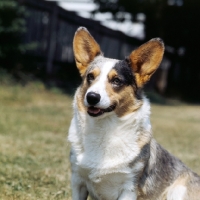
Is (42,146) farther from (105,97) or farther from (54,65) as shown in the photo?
(54,65)

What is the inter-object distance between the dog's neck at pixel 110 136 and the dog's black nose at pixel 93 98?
1.15 ft

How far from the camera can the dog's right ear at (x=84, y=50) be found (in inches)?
157

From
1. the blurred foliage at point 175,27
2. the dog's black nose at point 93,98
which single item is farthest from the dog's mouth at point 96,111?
the blurred foliage at point 175,27

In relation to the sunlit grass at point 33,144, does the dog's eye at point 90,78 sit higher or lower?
higher

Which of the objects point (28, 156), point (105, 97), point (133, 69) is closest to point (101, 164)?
point (105, 97)

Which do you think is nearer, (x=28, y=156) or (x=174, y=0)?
(x=28, y=156)

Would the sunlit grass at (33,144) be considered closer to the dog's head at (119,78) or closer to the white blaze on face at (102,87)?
the dog's head at (119,78)

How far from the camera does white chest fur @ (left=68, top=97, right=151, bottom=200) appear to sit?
3.61 meters

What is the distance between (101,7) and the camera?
22.1 meters

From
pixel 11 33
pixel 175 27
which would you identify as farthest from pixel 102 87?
pixel 175 27

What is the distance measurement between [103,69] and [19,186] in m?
1.77

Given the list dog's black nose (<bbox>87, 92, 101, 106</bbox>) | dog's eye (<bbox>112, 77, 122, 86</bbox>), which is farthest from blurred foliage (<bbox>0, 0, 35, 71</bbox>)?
dog's black nose (<bbox>87, 92, 101, 106</bbox>)

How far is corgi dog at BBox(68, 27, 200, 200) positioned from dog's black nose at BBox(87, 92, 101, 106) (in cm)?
8

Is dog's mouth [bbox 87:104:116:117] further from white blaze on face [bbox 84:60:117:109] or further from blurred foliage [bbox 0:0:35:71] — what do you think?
blurred foliage [bbox 0:0:35:71]
